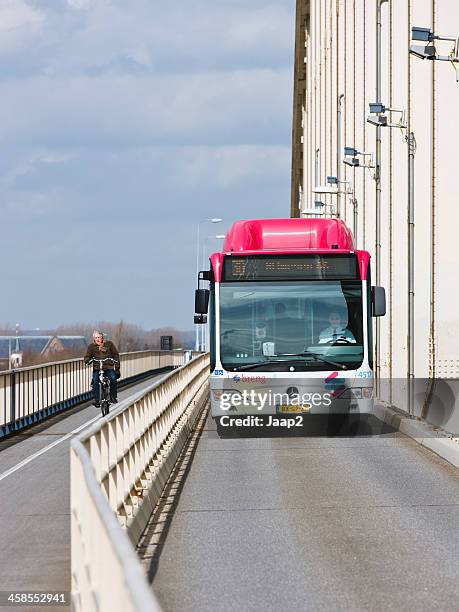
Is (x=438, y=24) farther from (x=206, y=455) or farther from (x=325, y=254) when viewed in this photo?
(x=206, y=455)

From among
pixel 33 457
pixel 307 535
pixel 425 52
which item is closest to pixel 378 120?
pixel 425 52

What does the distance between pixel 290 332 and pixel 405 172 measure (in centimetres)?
2047

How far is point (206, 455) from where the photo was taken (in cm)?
1992

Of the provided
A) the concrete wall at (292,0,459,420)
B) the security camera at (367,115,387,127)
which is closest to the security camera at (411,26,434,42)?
the concrete wall at (292,0,459,420)

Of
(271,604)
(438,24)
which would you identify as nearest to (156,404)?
(271,604)

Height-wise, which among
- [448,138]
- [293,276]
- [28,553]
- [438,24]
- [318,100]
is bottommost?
[28,553]

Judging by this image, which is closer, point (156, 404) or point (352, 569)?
point (352, 569)

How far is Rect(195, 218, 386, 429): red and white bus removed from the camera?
73.1ft

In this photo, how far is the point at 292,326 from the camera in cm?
2234

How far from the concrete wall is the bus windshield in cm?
347

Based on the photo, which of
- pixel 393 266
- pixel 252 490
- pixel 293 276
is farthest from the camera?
pixel 393 266

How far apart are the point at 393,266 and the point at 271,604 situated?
35.1 meters

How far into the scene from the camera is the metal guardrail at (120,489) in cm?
481

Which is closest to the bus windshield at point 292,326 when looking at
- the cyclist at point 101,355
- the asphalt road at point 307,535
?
the asphalt road at point 307,535
